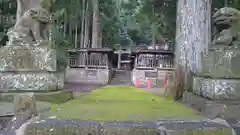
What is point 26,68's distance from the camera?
252 inches

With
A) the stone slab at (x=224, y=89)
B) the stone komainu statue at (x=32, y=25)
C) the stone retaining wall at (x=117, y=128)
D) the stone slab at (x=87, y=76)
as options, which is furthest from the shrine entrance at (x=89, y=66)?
the stone retaining wall at (x=117, y=128)

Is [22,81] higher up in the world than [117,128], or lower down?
higher up

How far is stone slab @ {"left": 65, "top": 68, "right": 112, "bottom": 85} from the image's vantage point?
64.0ft

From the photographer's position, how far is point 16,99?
13.6 feet

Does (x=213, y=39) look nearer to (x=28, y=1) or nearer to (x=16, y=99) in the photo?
(x=16, y=99)

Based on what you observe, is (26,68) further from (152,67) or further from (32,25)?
(152,67)

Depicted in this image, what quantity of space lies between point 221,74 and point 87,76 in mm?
15005

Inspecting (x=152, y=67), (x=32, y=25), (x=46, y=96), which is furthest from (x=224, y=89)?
(x=152, y=67)

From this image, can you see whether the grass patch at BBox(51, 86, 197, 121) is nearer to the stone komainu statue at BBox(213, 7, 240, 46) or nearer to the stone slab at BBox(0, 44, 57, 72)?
the stone slab at BBox(0, 44, 57, 72)

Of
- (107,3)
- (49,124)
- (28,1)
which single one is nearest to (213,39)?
(49,124)

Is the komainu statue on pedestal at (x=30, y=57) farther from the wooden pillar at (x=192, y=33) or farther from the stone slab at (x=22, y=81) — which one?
the wooden pillar at (x=192, y=33)

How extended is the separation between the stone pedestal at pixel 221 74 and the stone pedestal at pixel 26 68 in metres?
3.07

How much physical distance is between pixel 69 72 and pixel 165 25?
6.80 m

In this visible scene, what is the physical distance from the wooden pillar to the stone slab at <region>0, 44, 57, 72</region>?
3389 millimetres
